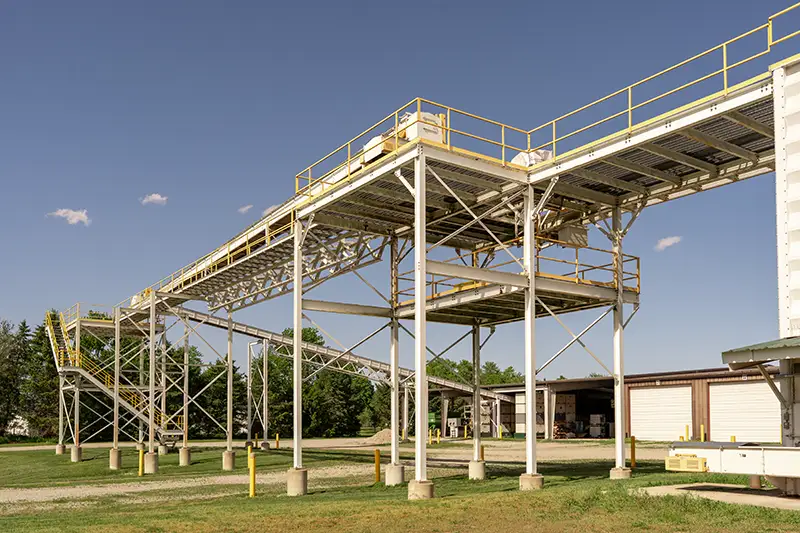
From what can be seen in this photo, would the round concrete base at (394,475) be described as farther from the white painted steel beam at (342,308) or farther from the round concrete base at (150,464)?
the round concrete base at (150,464)

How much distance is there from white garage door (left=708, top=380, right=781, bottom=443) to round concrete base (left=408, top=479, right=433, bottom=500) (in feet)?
104

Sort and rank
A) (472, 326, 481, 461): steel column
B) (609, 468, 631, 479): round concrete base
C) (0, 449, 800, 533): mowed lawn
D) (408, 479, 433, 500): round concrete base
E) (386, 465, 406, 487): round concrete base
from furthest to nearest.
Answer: (472, 326, 481, 461): steel column
(386, 465, 406, 487): round concrete base
(609, 468, 631, 479): round concrete base
(408, 479, 433, 500): round concrete base
(0, 449, 800, 533): mowed lawn

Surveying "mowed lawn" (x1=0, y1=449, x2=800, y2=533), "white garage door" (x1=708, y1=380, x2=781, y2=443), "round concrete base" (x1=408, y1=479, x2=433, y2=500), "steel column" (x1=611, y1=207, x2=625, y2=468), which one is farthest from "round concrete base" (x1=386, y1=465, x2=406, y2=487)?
"white garage door" (x1=708, y1=380, x2=781, y2=443)

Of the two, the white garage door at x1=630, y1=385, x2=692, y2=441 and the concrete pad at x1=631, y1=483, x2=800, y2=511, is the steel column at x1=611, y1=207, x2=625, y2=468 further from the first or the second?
the white garage door at x1=630, y1=385, x2=692, y2=441

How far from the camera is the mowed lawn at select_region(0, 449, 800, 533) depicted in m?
14.0

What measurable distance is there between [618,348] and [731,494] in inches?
→ 289

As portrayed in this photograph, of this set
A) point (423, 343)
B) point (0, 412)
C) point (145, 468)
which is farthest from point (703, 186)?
point (0, 412)

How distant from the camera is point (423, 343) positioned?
20266 millimetres

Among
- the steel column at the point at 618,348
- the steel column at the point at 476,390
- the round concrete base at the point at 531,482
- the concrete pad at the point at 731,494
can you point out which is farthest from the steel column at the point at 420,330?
the steel column at the point at 476,390

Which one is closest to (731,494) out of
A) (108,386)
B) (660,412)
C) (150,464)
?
(150,464)

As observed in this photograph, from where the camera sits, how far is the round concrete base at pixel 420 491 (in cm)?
1922

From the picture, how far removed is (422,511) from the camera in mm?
16594

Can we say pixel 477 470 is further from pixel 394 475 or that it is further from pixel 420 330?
pixel 420 330

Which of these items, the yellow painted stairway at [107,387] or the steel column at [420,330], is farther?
the yellow painted stairway at [107,387]
